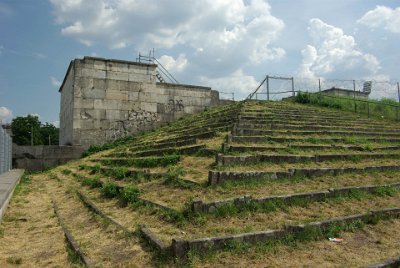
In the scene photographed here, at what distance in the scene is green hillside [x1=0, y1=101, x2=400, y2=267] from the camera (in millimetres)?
4605

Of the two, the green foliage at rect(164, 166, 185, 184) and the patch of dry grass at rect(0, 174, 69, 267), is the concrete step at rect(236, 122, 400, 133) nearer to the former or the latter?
the green foliage at rect(164, 166, 185, 184)

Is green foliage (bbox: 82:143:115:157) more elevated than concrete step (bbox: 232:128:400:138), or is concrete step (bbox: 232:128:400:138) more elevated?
concrete step (bbox: 232:128:400:138)

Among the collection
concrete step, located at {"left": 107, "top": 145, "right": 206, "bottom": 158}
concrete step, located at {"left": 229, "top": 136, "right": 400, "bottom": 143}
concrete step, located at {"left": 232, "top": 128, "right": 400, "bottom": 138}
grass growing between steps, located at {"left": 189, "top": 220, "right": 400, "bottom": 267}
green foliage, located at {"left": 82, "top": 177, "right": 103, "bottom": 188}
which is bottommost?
grass growing between steps, located at {"left": 189, "top": 220, "right": 400, "bottom": 267}

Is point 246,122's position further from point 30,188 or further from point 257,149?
point 30,188

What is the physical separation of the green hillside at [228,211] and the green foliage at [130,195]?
2cm

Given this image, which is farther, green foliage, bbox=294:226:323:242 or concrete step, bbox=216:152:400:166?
concrete step, bbox=216:152:400:166

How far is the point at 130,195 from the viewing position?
7.23 metres

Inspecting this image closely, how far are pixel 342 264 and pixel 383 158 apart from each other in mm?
7077

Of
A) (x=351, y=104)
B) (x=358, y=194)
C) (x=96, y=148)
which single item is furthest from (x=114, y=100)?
(x=358, y=194)

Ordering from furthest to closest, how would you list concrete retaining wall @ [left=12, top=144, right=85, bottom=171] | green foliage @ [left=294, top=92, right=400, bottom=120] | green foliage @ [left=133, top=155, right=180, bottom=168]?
green foliage @ [left=294, top=92, right=400, bottom=120] → concrete retaining wall @ [left=12, top=144, right=85, bottom=171] → green foliage @ [left=133, top=155, right=180, bottom=168]

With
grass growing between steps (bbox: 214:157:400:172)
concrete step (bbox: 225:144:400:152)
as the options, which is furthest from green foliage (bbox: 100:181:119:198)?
concrete step (bbox: 225:144:400:152)

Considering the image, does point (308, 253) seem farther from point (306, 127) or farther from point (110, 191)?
point (306, 127)

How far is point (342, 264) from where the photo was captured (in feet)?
14.0

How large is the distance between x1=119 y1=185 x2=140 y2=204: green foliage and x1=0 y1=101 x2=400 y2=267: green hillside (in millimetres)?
20
